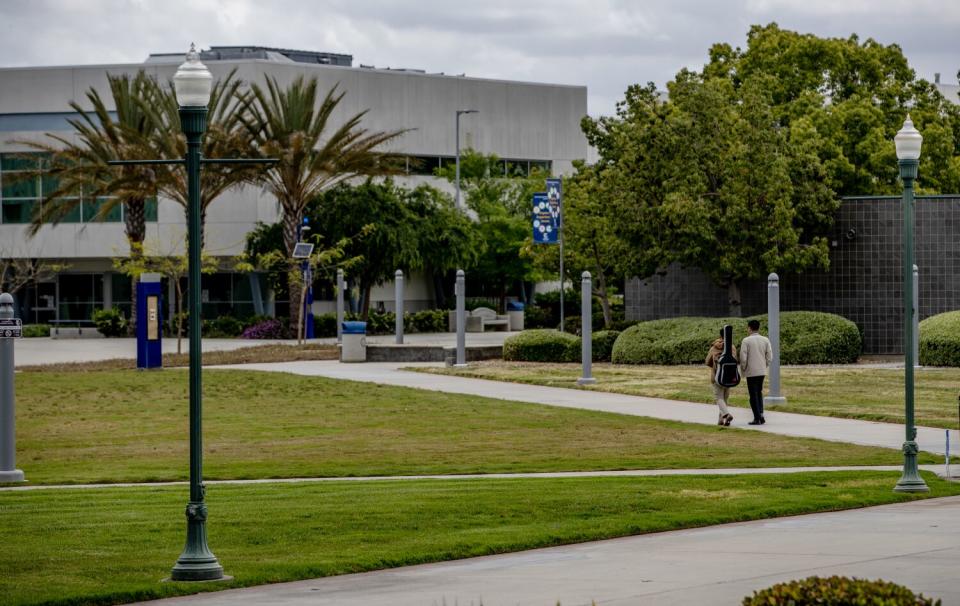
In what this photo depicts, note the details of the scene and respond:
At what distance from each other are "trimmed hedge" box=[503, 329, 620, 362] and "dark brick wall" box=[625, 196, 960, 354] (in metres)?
5.39

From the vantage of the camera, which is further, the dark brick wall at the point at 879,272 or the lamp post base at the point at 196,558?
the dark brick wall at the point at 879,272

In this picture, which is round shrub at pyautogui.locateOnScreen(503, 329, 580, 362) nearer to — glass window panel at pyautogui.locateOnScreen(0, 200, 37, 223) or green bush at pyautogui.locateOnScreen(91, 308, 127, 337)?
green bush at pyautogui.locateOnScreen(91, 308, 127, 337)

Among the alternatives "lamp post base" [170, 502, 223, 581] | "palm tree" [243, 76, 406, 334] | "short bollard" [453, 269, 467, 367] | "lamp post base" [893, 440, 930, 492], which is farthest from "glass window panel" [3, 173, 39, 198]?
"lamp post base" [170, 502, 223, 581]

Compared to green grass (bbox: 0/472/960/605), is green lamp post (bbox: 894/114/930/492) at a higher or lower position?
higher

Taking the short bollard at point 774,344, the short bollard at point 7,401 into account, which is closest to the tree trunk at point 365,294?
the short bollard at point 774,344

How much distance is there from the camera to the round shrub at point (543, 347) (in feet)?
128

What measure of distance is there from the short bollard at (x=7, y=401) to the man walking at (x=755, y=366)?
36.9 ft

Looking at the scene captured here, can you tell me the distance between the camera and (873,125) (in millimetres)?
53375

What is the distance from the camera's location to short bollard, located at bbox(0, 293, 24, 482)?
18.2 m

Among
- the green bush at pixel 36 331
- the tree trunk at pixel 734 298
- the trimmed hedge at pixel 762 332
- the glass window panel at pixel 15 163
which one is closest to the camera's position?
the trimmed hedge at pixel 762 332

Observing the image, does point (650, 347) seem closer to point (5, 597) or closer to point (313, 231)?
point (313, 231)

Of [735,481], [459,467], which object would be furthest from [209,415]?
[735,481]

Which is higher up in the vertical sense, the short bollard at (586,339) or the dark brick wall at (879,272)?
the dark brick wall at (879,272)

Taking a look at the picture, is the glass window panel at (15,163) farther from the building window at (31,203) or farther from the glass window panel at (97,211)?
the glass window panel at (97,211)
